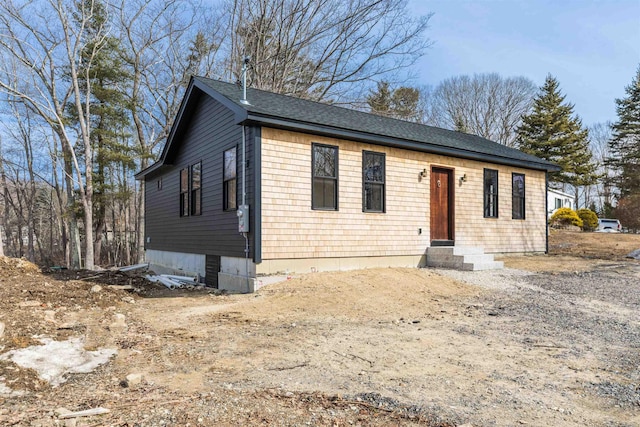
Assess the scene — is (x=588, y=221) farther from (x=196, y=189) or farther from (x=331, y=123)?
(x=196, y=189)

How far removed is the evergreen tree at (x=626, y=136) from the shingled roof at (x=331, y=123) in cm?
2467

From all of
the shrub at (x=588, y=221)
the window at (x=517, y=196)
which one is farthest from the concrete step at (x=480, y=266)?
the shrub at (x=588, y=221)

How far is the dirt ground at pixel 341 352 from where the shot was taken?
2.99 meters

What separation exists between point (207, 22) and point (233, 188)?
1586cm

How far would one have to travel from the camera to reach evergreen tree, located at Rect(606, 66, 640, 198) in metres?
32.2

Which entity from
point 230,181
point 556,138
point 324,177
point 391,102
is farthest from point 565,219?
point 230,181

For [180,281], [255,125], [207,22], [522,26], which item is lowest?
[180,281]

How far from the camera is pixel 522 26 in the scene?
1381 centimetres

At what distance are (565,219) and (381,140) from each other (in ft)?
70.0

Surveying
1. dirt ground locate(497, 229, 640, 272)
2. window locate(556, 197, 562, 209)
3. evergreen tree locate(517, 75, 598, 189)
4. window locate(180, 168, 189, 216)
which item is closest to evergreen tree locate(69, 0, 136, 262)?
window locate(180, 168, 189, 216)

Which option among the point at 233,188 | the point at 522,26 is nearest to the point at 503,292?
the point at 233,188

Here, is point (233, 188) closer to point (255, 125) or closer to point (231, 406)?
point (255, 125)

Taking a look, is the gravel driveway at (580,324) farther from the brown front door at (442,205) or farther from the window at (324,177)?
the window at (324,177)

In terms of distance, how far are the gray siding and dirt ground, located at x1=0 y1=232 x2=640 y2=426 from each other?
1.60 m
